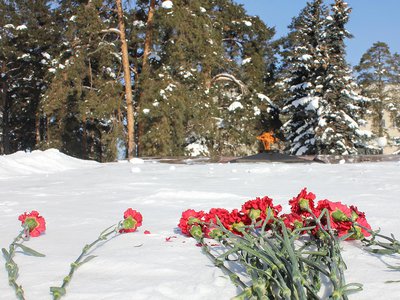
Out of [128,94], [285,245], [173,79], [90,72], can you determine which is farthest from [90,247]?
[90,72]

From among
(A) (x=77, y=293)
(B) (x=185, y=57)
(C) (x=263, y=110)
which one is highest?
(B) (x=185, y=57)

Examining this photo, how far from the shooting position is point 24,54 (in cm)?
1961

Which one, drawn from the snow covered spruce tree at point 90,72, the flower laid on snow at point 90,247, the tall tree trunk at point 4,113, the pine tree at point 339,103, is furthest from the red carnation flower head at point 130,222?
the tall tree trunk at point 4,113

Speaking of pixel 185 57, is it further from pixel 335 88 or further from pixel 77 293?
pixel 77 293

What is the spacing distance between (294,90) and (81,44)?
354 inches

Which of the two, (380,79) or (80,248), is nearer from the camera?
(80,248)

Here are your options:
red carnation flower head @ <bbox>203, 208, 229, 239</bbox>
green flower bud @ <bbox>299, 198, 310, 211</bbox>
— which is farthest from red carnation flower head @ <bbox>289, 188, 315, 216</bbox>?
red carnation flower head @ <bbox>203, 208, 229, 239</bbox>

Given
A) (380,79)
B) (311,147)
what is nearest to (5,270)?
(311,147)

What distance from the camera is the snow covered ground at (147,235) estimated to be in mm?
1051

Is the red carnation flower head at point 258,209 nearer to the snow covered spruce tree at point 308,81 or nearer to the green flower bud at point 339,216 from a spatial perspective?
the green flower bud at point 339,216

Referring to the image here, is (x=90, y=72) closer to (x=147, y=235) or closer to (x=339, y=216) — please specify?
(x=147, y=235)

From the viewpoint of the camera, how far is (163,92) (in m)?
13.9

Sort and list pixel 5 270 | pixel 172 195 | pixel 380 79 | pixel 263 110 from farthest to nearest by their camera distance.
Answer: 1. pixel 380 79
2. pixel 263 110
3. pixel 172 195
4. pixel 5 270

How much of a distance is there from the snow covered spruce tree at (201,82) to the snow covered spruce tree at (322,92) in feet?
5.58
